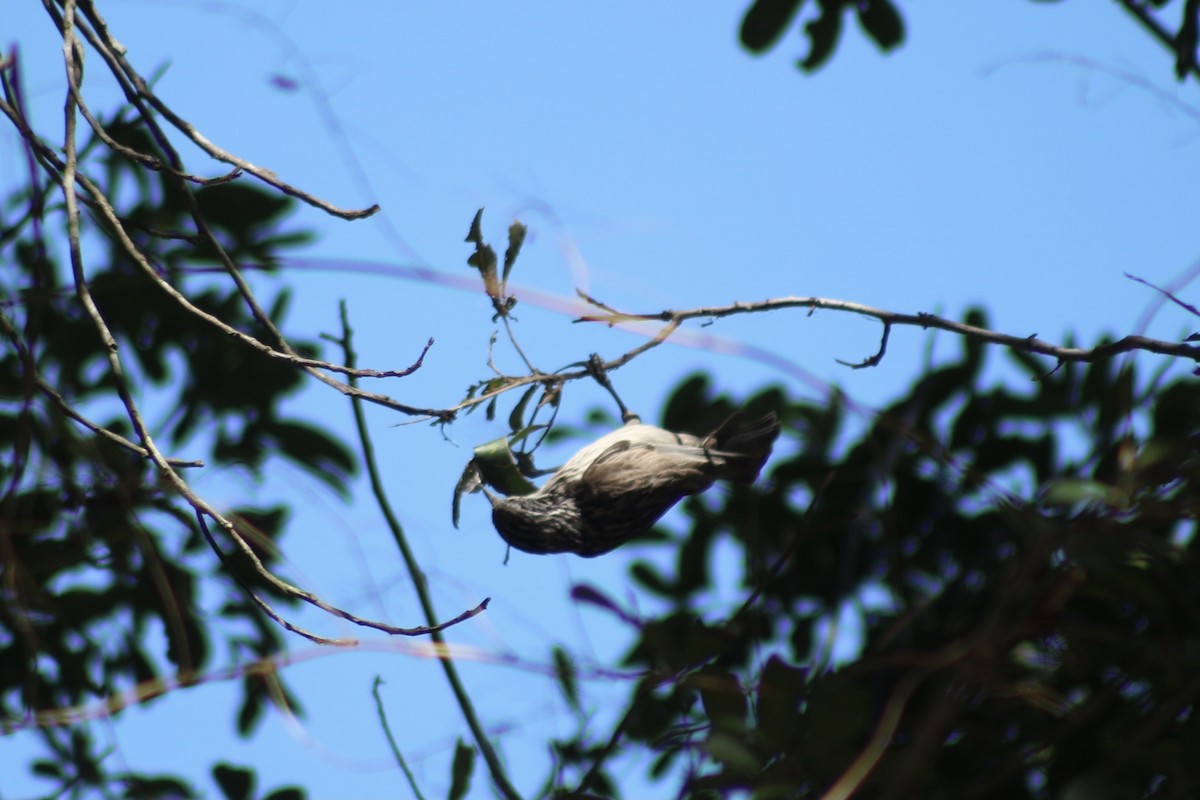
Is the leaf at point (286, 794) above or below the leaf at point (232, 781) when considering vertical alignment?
below

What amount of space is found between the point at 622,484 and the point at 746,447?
0.27 metres

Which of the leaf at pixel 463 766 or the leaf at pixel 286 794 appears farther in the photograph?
the leaf at pixel 286 794

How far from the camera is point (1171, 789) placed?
954mm

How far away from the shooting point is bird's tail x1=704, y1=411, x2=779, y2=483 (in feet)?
8.07

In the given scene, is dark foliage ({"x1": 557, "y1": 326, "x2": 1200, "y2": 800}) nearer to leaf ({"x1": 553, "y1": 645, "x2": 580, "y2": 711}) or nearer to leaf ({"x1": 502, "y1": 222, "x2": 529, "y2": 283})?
leaf ({"x1": 553, "y1": 645, "x2": 580, "y2": 711})

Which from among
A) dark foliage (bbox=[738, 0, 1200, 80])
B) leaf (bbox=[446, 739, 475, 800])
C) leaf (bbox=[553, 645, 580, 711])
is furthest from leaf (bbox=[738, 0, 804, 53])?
leaf (bbox=[446, 739, 475, 800])

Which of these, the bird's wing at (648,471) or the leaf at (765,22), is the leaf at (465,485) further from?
the leaf at (765,22)

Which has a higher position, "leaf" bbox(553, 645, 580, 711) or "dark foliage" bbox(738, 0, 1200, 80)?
"dark foliage" bbox(738, 0, 1200, 80)

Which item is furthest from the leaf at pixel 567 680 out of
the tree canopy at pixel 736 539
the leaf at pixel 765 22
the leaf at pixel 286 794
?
the leaf at pixel 765 22

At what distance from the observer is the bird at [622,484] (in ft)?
7.91

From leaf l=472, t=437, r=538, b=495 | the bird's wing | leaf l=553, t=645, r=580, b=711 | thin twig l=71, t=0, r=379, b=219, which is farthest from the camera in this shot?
the bird's wing

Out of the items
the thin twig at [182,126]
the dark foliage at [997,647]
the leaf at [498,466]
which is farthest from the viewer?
the leaf at [498,466]

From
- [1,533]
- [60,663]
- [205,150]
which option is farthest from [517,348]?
[60,663]

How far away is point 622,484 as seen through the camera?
7.93 feet
